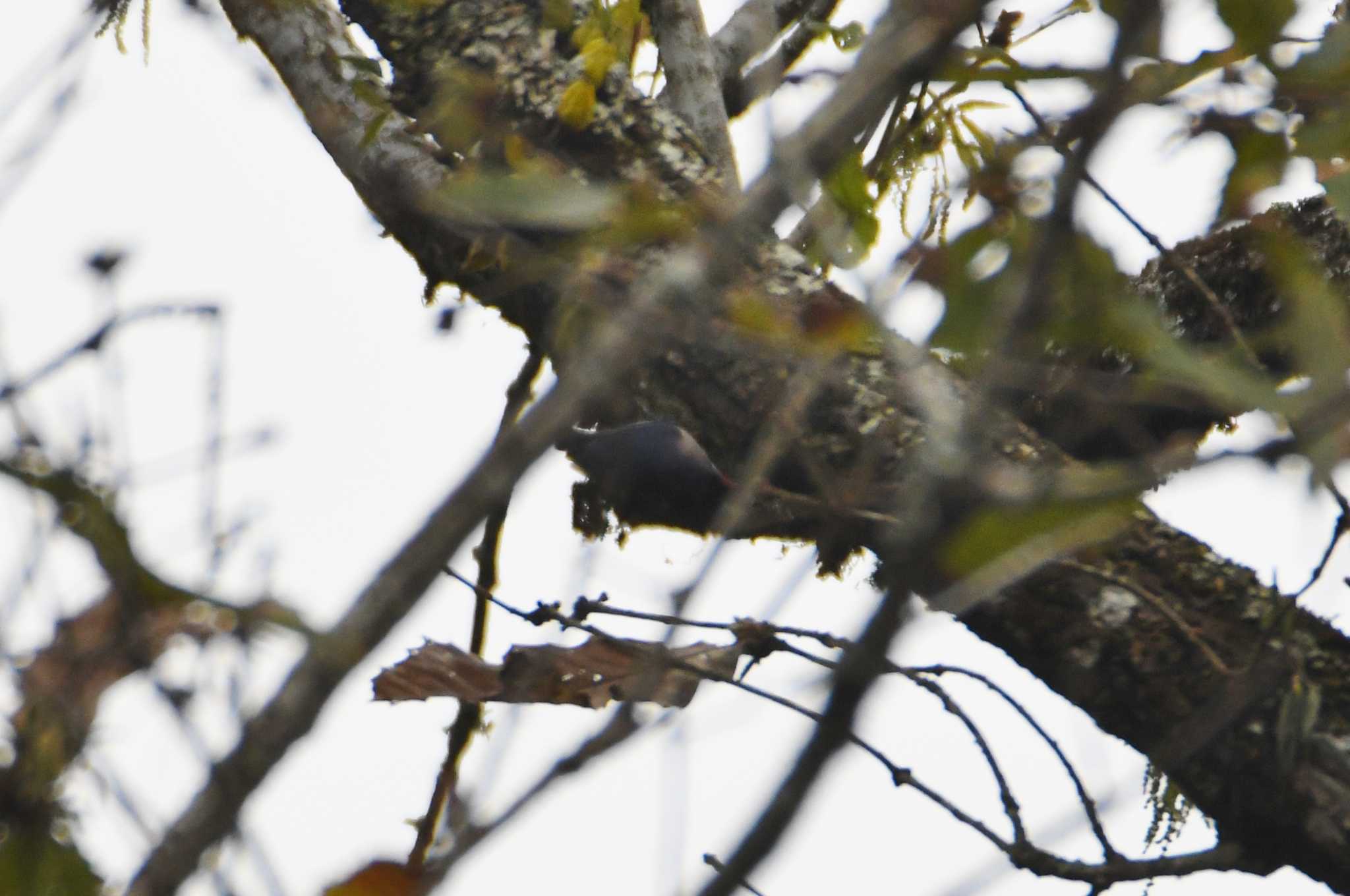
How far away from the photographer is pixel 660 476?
1.71 metres

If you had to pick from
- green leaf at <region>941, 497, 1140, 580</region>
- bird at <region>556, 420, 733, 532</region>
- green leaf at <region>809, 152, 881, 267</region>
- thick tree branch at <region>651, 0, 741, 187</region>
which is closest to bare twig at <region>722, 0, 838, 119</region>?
thick tree branch at <region>651, 0, 741, 187</region>

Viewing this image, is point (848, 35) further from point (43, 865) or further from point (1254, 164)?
point (43, 865)

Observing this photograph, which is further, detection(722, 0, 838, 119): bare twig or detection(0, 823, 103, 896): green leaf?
detection(722, 0, 838, 119): bare twig

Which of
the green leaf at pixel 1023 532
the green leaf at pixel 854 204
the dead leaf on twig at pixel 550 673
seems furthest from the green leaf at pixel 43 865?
the green leaf at pixel 854 204

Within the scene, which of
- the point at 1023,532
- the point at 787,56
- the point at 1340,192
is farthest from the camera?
the point at 787,56

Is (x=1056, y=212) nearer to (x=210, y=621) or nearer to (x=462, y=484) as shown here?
(x=462, y=484)

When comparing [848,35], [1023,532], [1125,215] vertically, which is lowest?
[1023,532]

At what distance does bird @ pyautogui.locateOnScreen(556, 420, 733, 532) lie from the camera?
1.70 m

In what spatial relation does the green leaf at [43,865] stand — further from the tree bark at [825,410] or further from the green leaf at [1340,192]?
the green leaf at [1340,192]

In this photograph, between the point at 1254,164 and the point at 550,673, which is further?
the point at 550,673

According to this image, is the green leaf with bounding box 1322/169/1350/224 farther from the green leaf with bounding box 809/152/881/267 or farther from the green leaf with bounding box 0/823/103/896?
the green leaf with bounding box 0/823/103/896

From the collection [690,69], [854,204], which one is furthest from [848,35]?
[690,69]

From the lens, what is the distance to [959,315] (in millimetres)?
1095

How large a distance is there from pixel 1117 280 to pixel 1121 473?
33 centimetres
